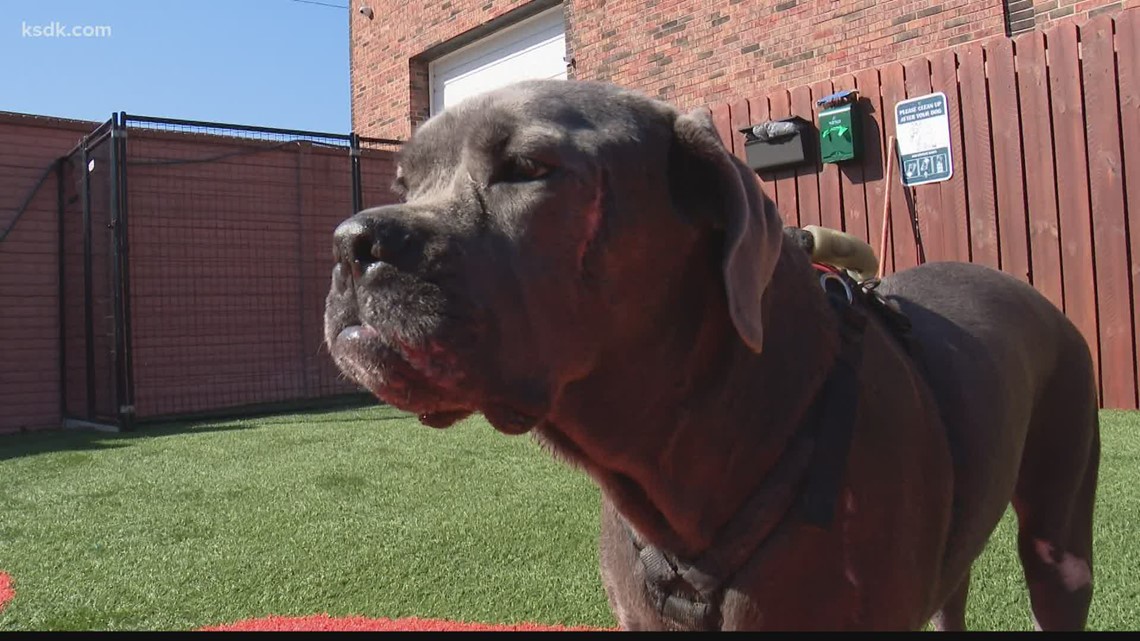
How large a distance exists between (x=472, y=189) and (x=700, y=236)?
18.5 inches

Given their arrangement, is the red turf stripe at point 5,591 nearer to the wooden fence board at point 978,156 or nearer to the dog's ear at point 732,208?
the dog's ear at point 732,208

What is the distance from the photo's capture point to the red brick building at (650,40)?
869 cm

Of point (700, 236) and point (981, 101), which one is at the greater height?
point (981, 101)

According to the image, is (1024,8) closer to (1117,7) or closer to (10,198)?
(1117,7)

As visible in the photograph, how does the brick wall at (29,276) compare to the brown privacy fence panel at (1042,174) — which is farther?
the brick wall at (29,276)

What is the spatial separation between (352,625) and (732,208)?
2.19 meters

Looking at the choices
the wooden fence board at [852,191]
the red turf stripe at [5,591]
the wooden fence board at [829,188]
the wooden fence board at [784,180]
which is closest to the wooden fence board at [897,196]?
the wooden fence board at [852,191]

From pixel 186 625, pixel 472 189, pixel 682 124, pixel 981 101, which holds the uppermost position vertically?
pixel 981 101

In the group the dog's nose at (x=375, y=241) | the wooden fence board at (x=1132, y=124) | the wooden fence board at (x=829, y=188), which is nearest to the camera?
the dog's nose at (x=375, y=241)

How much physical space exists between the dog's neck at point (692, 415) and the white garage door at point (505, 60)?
11.3 m

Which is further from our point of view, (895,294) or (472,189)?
(895,294)

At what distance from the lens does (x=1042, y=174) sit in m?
6.29

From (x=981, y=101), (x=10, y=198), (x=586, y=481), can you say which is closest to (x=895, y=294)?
(x=586, y=481)

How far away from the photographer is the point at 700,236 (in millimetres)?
1746
